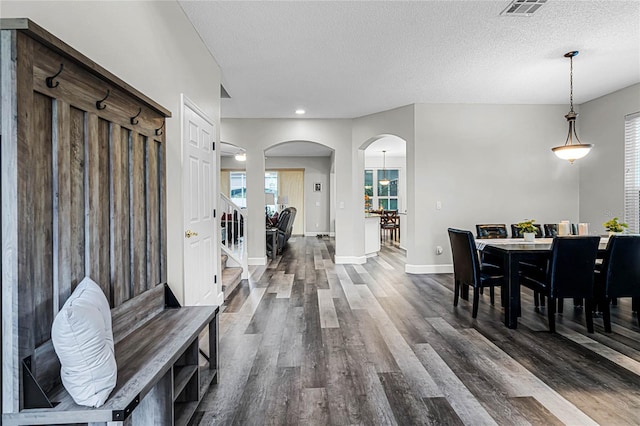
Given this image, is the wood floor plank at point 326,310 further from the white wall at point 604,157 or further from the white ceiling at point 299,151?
the white ceiling at point 299,151

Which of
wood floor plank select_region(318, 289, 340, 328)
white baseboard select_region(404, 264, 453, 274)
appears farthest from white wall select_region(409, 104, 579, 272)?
wood floor plank select_region(318, 289, 340, 328)

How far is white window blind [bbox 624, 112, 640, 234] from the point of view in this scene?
4.96 metres

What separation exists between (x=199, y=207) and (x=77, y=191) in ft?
6.30

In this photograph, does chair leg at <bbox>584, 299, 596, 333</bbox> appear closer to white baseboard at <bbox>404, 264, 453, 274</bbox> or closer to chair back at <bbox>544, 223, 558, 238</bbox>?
chair back at <bbox>544, 223, 558, 238</bbox>

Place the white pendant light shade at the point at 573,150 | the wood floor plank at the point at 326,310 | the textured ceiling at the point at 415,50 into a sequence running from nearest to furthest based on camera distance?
the textured ceiling at the point at 415,50
the wood floor plank at the point at 326,310
the white pendant light shade at the point at 573,150

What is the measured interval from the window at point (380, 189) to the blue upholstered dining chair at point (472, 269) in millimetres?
8684

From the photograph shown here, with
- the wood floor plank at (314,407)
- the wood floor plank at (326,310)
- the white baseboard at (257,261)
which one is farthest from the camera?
the white baseboard at (257,261)

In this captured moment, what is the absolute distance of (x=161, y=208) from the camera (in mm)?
2232

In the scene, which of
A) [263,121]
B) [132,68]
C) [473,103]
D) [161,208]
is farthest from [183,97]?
[473,103]

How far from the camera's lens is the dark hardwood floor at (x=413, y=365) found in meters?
2.03

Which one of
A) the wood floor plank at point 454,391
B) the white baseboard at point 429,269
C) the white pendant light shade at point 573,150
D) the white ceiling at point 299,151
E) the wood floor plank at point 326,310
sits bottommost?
the wood floor plank at point 454,391

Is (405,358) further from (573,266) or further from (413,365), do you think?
(573,266)

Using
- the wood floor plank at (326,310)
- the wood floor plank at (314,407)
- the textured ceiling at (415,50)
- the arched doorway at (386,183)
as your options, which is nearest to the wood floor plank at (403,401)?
the wood floor plank at (314,407)

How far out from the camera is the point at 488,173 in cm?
599
